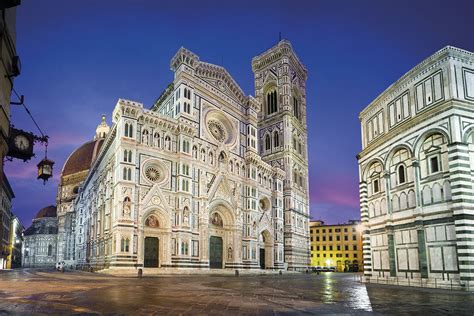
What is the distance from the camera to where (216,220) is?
168 feet

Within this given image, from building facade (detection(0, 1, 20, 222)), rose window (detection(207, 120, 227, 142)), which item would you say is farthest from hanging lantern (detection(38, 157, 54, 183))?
→ rose window (detection(207, 120, 227, 142))

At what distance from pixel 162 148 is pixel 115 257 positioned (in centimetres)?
1261

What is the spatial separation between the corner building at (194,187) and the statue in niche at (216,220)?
124mm

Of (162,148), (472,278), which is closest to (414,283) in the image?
(472,278)

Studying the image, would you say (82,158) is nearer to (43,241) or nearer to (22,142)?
(43,241)

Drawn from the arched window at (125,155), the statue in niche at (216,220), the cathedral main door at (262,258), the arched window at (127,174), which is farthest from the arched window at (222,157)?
the cathedral main door at (262,258)

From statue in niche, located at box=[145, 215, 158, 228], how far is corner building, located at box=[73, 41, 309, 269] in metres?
0.10

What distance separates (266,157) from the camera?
73562mm

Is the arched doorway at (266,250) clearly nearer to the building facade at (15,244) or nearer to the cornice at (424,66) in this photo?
the cornice at (424,66)

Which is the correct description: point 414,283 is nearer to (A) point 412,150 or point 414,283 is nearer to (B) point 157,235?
(A) point 412,150

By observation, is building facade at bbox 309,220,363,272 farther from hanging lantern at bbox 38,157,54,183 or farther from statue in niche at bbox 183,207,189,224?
hanging lantern at bbox 38,157,54,183

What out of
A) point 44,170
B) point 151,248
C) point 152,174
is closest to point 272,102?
point 152,174

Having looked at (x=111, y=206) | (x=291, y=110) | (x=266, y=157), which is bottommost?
(x=111, y=206)

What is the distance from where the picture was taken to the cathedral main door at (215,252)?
4953cm
